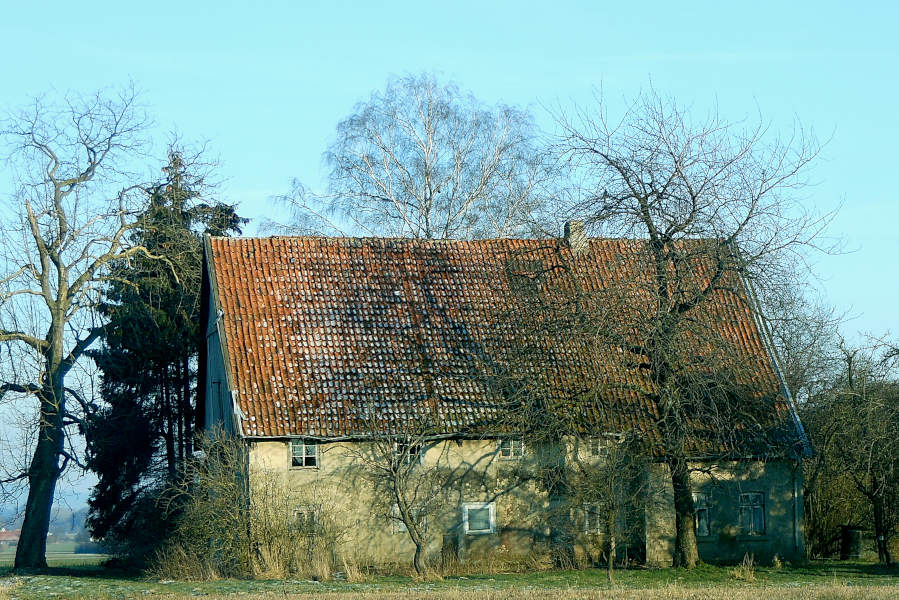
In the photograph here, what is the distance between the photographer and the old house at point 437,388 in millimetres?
24984

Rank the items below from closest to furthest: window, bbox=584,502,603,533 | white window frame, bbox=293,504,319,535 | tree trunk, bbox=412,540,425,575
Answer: tree trunk, bbox=412,540,425,575, window, bbox=584,502,603,533, white window frame, bbox=293,504,319,535

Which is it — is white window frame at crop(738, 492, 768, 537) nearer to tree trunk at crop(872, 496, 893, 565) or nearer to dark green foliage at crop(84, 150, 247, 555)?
tree trunk at crop(872, 496, 893, 565)

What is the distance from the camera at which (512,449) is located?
25984mm

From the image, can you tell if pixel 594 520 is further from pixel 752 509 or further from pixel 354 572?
pixel 354 572

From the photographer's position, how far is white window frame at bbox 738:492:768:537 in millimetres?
27000

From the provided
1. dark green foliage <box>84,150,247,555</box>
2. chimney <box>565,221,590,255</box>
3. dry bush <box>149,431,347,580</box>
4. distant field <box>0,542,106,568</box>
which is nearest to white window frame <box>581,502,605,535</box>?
dry bush <box>149,431,347,580</box>

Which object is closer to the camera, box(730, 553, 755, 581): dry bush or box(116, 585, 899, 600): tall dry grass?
box(116, 585, 899, 600): tall dry grass

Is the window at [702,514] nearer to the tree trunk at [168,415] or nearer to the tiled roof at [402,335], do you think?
the tiled roof at [402,335]

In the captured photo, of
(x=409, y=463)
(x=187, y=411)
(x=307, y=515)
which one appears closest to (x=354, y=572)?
(x=307, y=515)

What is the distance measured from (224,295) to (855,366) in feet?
52.9

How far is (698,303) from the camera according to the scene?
22.7m

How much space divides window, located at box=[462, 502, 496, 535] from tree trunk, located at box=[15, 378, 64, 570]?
13.6 metres

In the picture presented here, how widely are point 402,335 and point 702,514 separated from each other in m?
8.68

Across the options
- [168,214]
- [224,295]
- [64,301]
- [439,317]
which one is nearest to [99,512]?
[64,301]
